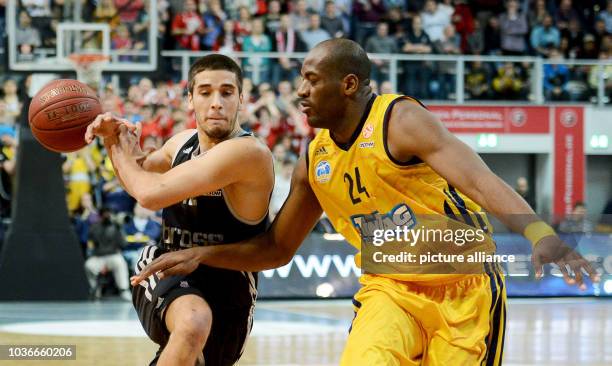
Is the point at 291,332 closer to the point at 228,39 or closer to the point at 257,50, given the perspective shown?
the point at 257,50

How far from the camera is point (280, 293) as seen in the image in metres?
12.5

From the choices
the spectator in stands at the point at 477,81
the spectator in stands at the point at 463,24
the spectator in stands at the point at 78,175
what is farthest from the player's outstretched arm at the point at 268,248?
the spectator in stands at the point at 463,24

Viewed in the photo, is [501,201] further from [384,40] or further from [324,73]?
[384,40]

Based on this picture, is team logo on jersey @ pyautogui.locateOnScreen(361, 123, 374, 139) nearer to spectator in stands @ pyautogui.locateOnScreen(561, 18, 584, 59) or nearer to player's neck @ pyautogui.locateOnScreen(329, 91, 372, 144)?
player's neck @ pyautogui.locateOnScreen(329, 91, 372, 144)

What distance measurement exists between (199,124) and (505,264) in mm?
1464

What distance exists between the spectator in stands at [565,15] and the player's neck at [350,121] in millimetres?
14417

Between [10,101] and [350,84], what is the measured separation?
962 cm

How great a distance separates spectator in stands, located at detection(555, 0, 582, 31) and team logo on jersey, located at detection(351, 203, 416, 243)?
47.5 ft

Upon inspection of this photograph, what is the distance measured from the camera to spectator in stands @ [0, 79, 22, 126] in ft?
42.3

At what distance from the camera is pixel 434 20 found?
55.3ft

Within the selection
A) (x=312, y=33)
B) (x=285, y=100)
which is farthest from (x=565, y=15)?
(x=285, y=100)

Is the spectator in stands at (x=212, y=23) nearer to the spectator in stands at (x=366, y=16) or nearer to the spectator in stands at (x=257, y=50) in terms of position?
the spectator in stands at (x=257, y=50)

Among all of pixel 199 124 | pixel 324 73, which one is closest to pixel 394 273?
pixel 324 73

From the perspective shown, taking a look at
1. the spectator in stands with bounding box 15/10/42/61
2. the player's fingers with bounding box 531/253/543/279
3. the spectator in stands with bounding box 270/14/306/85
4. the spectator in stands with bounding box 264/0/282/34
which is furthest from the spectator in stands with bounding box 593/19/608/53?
the player's fingers with bounding box 531/253/543/279
